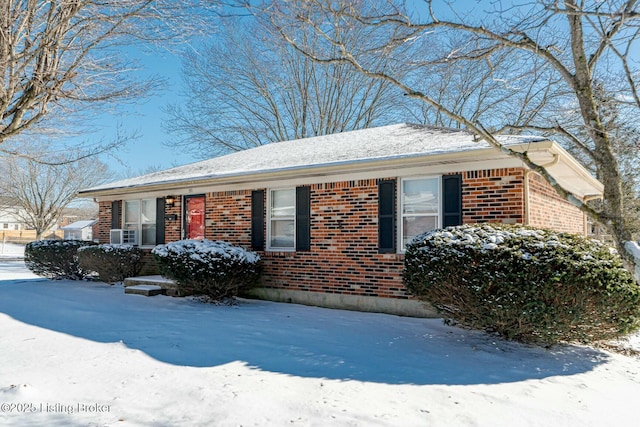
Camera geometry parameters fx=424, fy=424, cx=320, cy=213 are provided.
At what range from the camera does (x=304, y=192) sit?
9062mm

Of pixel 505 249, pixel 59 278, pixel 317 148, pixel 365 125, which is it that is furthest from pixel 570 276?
pixel 365 125

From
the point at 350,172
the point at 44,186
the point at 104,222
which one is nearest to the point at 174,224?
the point at 104,222

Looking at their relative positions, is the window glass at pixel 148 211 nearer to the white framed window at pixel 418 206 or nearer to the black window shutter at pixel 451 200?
the white framed window at pixel 418 206

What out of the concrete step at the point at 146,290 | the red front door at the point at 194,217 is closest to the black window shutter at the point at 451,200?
the red front door at the point at 194,217

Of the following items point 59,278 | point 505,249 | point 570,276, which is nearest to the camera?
point 570,276

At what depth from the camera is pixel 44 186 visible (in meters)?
32.6

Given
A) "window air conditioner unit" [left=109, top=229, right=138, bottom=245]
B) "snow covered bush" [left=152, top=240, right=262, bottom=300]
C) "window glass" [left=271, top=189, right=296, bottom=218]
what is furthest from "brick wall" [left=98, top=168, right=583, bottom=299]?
"window air conditioner unit" [left=109, top=229, right=138, bottom=245]

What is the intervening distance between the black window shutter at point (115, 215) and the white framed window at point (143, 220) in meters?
0.26

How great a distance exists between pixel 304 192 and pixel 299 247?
1178mm

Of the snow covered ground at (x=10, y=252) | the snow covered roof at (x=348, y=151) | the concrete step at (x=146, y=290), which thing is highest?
the snow covered roof at (x=348, y=151)

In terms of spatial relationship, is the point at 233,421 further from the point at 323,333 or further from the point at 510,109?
the point at 510,109

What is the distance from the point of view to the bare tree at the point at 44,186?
31.1m

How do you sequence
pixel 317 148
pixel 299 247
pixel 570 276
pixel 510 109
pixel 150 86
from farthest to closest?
pixel 510 109
pixel 317 148
pixel 299 247
pixel 150 86
pixel 570 276

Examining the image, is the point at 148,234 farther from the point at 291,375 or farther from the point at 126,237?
the point at 291,375
